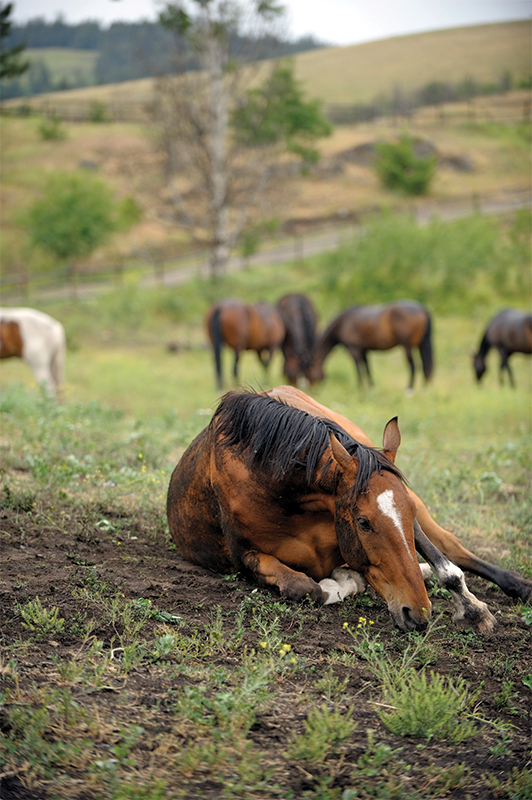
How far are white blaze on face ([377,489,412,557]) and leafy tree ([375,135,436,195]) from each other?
4524cm

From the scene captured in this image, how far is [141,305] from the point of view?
2414 cm

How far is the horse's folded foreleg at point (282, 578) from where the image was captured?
358 cm

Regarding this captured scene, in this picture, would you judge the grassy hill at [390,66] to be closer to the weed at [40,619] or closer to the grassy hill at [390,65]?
the grassy hill at [390,65]

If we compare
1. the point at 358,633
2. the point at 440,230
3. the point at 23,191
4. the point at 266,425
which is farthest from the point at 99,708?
the point at 23,191

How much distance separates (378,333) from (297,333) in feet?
6.44

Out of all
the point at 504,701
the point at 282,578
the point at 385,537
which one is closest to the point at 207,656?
the point at 282,578

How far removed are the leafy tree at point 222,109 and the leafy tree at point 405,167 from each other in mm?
17892

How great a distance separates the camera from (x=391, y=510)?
314cm

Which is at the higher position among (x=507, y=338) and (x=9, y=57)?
(x=9, y=57)

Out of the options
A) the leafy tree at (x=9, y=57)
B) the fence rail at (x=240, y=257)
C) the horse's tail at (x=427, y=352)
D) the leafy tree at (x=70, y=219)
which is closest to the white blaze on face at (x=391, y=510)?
the leafy tree at (x=9, y=57)

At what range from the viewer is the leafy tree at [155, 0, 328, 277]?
24.9 metres

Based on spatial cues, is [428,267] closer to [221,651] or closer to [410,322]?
[410,322]

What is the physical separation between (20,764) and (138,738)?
15.5 inches

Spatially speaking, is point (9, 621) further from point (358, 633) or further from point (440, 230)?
point (440, 230)
